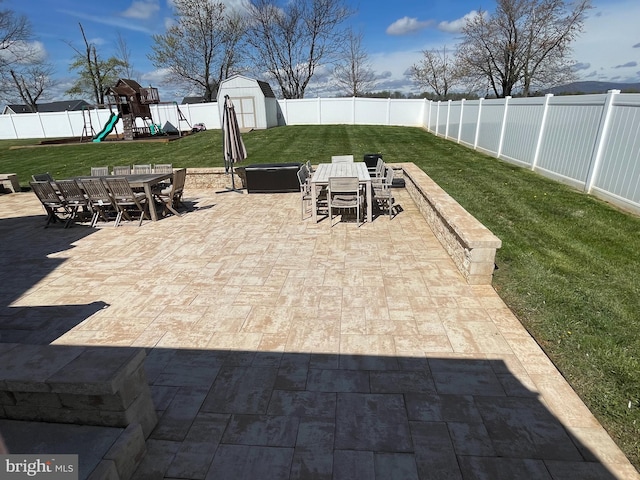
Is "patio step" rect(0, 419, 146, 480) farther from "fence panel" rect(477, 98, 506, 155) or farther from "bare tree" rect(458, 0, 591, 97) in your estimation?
"bare tree" rect(458, 0, 591, 97)

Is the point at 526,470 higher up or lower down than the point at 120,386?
lower down

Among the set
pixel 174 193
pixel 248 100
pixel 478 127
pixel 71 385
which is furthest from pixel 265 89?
pixel 71 385

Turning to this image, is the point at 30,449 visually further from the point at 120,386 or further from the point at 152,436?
the point at 152,436

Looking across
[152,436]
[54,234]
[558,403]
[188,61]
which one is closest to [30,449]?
[152,436]

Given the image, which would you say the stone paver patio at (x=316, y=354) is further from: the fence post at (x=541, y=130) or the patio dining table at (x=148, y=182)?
the fence post at (x=541, y=130)

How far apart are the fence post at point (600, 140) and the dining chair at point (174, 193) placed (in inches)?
348

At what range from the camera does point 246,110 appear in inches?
933

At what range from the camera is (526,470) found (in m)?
2.19

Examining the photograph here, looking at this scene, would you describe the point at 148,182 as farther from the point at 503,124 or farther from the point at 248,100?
the point at 248,100

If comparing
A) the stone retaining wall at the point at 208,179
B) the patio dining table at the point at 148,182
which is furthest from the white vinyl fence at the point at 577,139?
the patio dining table at the point at 148,182

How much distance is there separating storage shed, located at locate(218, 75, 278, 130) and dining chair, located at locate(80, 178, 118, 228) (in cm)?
1759

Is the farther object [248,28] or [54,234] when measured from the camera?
[248,28]

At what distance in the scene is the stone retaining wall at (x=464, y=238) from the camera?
430 centimetres

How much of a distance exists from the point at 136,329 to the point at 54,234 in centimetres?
488
